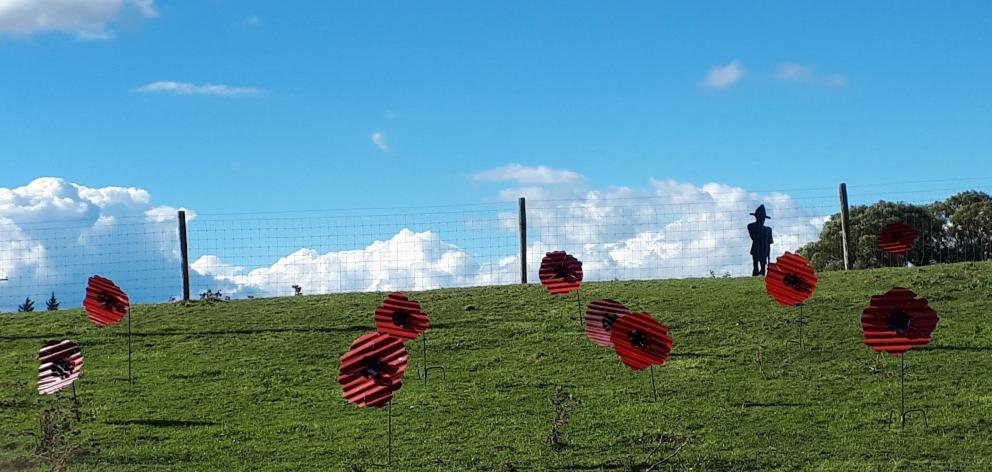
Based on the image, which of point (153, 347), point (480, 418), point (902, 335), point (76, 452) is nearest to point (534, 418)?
point (480, 418)

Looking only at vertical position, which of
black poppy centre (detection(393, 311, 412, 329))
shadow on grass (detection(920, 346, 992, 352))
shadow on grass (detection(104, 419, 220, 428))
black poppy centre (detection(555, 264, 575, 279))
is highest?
black poppy centre (detection(555, 264, 575, 279))

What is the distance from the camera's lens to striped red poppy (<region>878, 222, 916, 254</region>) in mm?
19031

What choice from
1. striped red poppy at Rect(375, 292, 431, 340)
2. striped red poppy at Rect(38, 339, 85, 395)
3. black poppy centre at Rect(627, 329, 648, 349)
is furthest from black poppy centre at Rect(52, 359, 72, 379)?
black poppy centre at Rect(627, 329, 648, 349)

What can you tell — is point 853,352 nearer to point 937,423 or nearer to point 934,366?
point 934,366

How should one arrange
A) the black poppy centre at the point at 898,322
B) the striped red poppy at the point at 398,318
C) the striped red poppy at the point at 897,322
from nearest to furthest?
the striped red poppy at the point at 897,322 → the black poppy centre at the point at 898,322 → the striped red poppy at the point at 398,318

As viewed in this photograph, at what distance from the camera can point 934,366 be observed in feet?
49.9

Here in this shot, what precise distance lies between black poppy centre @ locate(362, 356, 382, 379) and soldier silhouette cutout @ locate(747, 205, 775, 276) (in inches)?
538

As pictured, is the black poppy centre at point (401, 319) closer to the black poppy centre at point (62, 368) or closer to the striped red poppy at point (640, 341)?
the striped red poppy at point (640, 341)

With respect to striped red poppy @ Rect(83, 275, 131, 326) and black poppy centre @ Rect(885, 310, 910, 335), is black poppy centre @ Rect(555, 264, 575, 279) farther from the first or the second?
striped red poppy @ Rect(83, 275, 131, 326)

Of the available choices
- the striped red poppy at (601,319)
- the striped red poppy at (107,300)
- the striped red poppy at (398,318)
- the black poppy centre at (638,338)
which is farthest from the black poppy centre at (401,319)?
the striped red poppy at (107,300)

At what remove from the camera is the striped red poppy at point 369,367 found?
1094 centimetres

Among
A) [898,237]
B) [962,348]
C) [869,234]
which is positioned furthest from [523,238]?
[869,234]

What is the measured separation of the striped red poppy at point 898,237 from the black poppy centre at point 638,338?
24.3 feet

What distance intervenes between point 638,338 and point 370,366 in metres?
3.90
